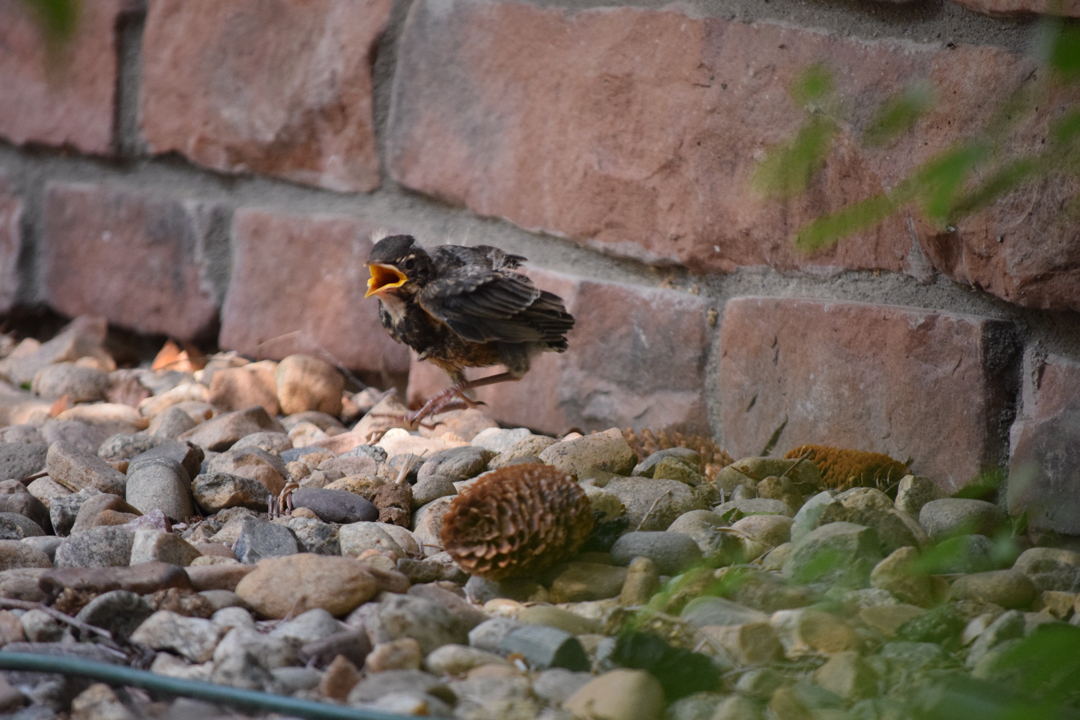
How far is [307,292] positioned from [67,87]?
1.06 m

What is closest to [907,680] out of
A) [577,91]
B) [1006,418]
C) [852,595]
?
[852,595]

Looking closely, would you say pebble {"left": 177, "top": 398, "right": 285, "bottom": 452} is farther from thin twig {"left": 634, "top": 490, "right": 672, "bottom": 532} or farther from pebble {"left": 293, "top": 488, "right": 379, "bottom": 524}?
thin twig {"left": 634, "top": 490, "right": 672, "bottom": 532}

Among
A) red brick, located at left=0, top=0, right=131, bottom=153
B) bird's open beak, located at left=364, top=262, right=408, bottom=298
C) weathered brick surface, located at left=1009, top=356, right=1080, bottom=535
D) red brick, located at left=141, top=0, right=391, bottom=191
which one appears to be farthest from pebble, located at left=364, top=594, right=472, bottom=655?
red brick, located at left=0, top=0, right=131, bottom=153

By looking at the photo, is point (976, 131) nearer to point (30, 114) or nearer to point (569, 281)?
point (569, 281)

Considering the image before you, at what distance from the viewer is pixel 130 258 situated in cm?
327

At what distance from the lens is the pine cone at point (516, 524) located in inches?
59.9

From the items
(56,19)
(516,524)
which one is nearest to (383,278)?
(516,524)

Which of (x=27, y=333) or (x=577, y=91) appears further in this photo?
(x=27, y=333)

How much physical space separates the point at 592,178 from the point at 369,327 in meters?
0.85

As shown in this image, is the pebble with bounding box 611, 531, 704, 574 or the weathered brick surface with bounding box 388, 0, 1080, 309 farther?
the weathered brick surface with bounding box 388, 0, 1080, 309

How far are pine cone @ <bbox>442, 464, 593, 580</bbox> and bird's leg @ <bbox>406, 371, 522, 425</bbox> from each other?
911 mm

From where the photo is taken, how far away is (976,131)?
176cm

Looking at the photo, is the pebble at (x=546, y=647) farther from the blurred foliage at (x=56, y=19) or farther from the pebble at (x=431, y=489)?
the blurred foliage at (x=56, y=19)

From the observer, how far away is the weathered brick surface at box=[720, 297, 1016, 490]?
1864 mm
